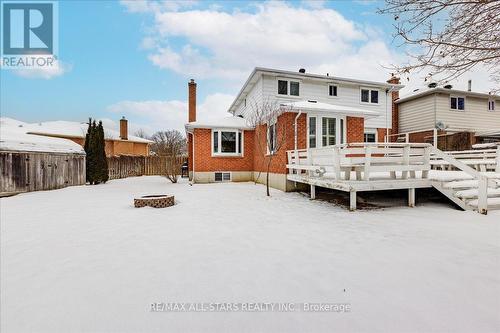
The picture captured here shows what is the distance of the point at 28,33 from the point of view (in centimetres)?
878

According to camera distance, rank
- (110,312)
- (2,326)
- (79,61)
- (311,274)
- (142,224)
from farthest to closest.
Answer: (79,61), (142,224), (311,274), (110,312), (2,326)

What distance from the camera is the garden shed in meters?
10.2

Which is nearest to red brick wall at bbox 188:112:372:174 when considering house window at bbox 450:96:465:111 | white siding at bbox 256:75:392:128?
white siding at bbox 256:75:392:128

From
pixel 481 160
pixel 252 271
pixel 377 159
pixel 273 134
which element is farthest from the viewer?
pixel 273 134

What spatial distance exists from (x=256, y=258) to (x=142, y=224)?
327 cm

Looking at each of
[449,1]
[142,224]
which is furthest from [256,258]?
[449,1]

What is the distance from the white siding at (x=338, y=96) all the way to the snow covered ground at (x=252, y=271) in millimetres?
10789

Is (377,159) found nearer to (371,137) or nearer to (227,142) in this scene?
(227,142)

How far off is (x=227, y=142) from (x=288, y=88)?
543 centimetres

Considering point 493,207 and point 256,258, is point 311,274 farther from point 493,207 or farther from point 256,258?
point 493,207

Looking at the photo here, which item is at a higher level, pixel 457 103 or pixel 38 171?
pixel 457 103

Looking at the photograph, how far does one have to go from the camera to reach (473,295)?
8.39 ft

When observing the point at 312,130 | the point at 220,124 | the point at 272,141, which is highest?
the point at 220,124

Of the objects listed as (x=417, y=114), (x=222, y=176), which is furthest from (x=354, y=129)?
(x=417, y=114)
